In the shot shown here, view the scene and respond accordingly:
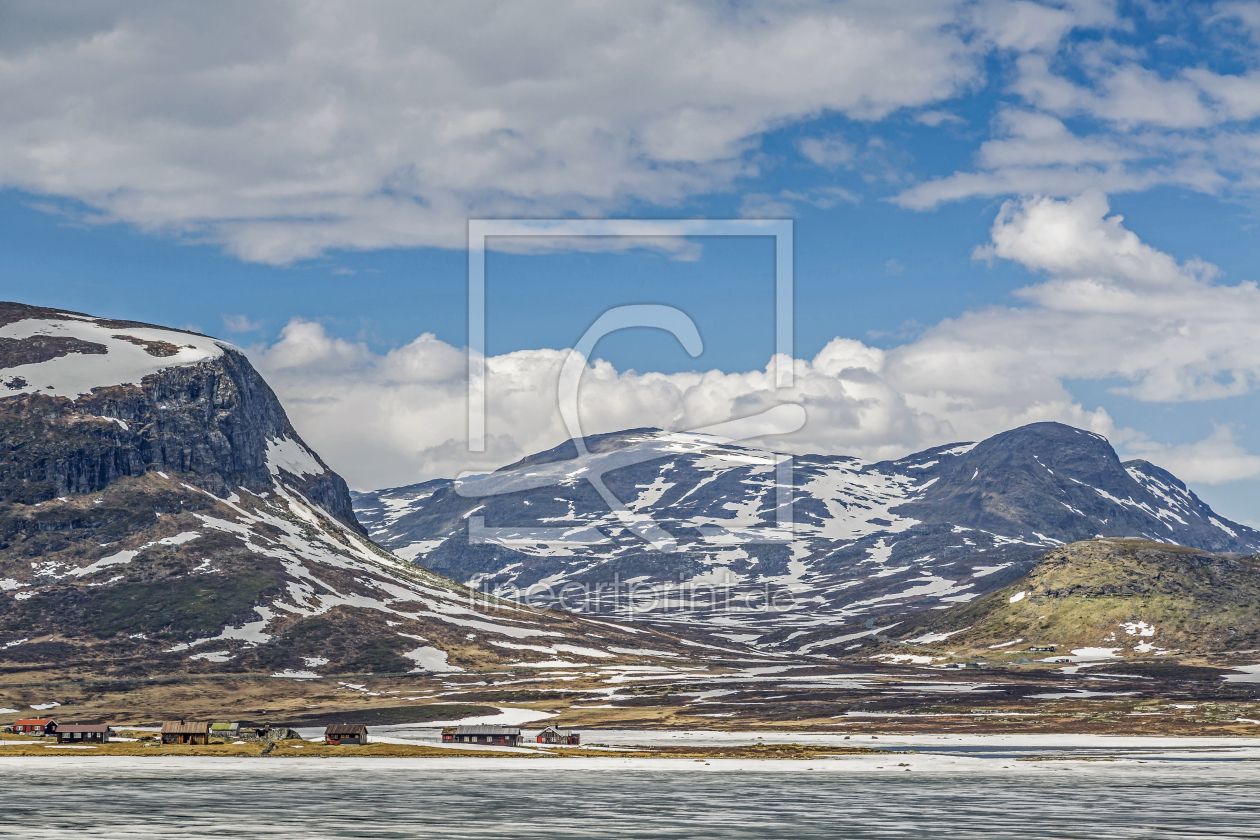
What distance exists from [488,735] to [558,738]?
10783mm

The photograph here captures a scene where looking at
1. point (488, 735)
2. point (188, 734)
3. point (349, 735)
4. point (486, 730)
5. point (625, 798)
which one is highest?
point (625, 798)

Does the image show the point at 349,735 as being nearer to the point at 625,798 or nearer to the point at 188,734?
the point at 188,734

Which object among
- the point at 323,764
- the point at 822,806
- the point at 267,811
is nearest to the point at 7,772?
the point at 323,764

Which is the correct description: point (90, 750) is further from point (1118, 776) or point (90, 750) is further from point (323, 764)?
point (1118, 776)

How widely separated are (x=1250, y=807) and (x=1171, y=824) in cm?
1531

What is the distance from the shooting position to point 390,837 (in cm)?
6619

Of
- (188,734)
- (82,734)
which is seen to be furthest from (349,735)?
(82,734)

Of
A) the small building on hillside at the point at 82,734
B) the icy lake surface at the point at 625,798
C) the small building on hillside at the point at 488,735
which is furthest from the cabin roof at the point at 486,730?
the small building on hillside at the point at 82,734

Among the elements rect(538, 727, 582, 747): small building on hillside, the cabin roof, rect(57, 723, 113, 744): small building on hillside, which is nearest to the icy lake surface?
rect(538, 727, 582, 747): small building on hillside

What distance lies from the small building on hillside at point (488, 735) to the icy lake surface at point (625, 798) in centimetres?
2315

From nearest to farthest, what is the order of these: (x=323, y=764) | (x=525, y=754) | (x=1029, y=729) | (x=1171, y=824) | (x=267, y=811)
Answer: (x=1171, y=824) < (x=267, y=811) < (x=323, y=764) < (x=525, y=754) < (x=1029, y=729)

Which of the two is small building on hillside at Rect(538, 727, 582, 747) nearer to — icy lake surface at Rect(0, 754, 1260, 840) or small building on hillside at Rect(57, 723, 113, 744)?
icy lake surface at Rect(0, 754, 1260, 840)

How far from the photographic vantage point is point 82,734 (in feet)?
526

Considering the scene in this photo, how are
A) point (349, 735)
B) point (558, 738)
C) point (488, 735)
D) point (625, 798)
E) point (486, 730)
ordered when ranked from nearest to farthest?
point (625, 798) < point (349, 735) < point (558, 738) < point (488, 735) < point (486, 730)
